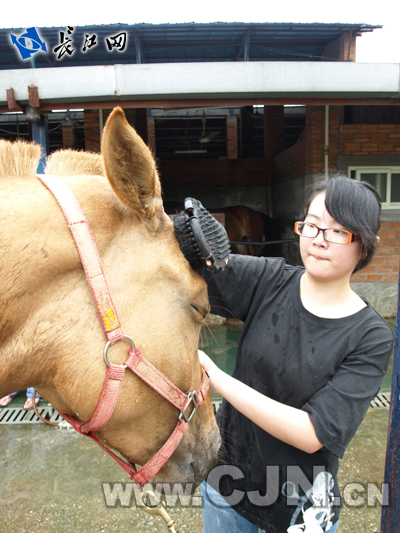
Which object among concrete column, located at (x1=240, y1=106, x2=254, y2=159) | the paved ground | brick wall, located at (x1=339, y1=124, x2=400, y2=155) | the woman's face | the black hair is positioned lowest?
the paved ground

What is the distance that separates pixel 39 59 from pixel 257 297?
11.3 meters

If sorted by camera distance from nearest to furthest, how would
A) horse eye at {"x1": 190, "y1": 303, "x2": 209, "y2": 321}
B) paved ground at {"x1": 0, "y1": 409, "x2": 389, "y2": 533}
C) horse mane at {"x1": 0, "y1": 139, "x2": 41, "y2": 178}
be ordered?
horse mane at {"x1": 0, "y1": 139, "x2": 41, "y2": 178} < horse eye at {"x1": 190, "y1": 303, "x2": 209, "y2": 321} < paved ground at {"x1": 0, "y1": 409, "x2": 389, "y2": 533}

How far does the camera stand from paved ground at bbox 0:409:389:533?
2525mm

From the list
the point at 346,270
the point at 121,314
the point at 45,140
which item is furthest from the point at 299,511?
the point at 45,140

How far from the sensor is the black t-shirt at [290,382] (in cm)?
121

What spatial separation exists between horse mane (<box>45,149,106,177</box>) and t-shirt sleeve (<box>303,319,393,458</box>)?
1.07m

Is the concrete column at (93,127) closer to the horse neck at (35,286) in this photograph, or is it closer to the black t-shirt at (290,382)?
the black t-shirt at (290,382)

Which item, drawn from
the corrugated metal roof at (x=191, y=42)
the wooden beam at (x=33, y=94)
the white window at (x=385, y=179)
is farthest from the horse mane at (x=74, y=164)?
the corrugated metal roof at (x=191, y=42)

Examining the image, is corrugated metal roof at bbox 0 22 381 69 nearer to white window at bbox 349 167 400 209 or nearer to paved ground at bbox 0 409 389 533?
white window at bbox 349 167 400 209

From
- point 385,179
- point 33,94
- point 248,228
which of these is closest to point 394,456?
point 33,94

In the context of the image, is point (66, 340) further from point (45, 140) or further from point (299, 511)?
point (45, 140)

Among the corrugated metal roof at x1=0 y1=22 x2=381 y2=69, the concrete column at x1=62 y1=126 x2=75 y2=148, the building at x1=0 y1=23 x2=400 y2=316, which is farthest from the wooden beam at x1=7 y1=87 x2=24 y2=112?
the concrete column at x1=62 y1=126 x2=75 y2=148

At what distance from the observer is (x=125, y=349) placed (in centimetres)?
95

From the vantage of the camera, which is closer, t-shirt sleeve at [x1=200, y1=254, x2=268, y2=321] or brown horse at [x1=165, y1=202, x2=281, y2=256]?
t-shirt sleeve at [x1=200, y1=254, x2=268, y2=321]
